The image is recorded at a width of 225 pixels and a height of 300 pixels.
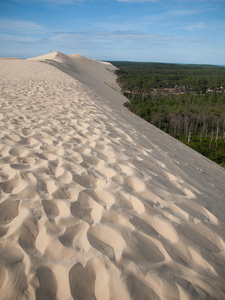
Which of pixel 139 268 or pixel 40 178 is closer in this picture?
pixel 139 268

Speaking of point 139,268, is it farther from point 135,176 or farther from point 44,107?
point 44,107

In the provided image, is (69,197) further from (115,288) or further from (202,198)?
(202,198)

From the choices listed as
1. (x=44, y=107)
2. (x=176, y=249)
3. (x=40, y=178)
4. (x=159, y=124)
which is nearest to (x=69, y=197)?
(x=40, y=178)

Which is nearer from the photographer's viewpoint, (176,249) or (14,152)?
(176,249)

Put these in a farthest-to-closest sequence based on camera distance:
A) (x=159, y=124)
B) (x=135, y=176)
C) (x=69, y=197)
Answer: (x=159, y=124) → (x=135, y=176) → (x=69, y=197)

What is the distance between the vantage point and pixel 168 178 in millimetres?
2588

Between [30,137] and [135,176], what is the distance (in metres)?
1.78

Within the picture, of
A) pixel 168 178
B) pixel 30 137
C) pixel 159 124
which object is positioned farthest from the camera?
pixel 159 124

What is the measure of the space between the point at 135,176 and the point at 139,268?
118cm

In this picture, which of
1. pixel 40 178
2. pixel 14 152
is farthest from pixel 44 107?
pixel 40 178

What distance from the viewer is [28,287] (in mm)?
1156

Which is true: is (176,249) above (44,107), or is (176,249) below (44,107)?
below

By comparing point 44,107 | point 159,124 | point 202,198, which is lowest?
point 159,124

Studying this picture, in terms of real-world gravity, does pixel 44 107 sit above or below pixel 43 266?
above
